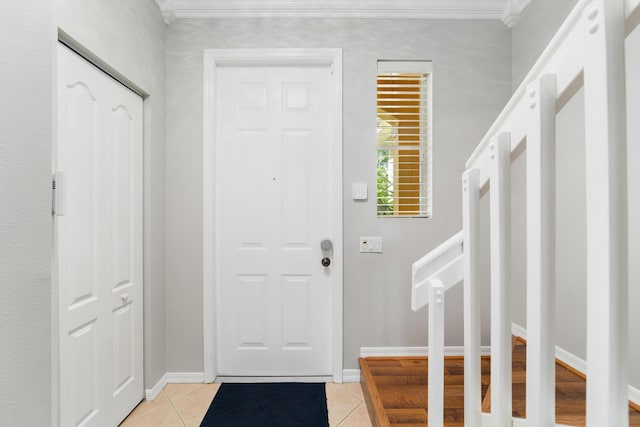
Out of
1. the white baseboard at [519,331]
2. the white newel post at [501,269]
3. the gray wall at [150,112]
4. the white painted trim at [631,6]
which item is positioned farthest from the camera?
the white baseboard at [519,331]

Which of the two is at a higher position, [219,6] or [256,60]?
[219,6]

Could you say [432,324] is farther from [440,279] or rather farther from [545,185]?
[545,185]

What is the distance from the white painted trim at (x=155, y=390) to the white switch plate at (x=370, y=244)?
5.19ft

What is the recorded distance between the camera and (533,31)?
6.82ft

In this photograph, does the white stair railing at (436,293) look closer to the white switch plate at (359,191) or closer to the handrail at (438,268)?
the handrail at (438,268)

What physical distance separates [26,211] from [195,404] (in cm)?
149

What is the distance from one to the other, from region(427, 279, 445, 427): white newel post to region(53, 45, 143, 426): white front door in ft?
4.53

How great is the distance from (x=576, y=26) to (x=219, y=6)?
2.23 meters

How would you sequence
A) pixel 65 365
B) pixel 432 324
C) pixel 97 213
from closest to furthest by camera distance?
1. pixel 432 324
2. pixel 65 365
3. pixel 97 213

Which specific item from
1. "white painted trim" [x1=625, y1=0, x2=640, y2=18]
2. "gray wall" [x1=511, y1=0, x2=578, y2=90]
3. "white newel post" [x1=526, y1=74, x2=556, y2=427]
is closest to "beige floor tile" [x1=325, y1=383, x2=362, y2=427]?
"white newel post" [x1=526, y1=74, x2=556, y2=427]

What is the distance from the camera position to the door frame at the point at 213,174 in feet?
7.28

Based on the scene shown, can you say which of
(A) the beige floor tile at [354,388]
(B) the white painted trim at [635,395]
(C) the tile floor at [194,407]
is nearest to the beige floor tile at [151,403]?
(C) the tile floor at [194,407]

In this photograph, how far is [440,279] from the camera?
95 centimetres

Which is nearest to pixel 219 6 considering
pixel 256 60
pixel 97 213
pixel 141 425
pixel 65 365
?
pixel 256 60
